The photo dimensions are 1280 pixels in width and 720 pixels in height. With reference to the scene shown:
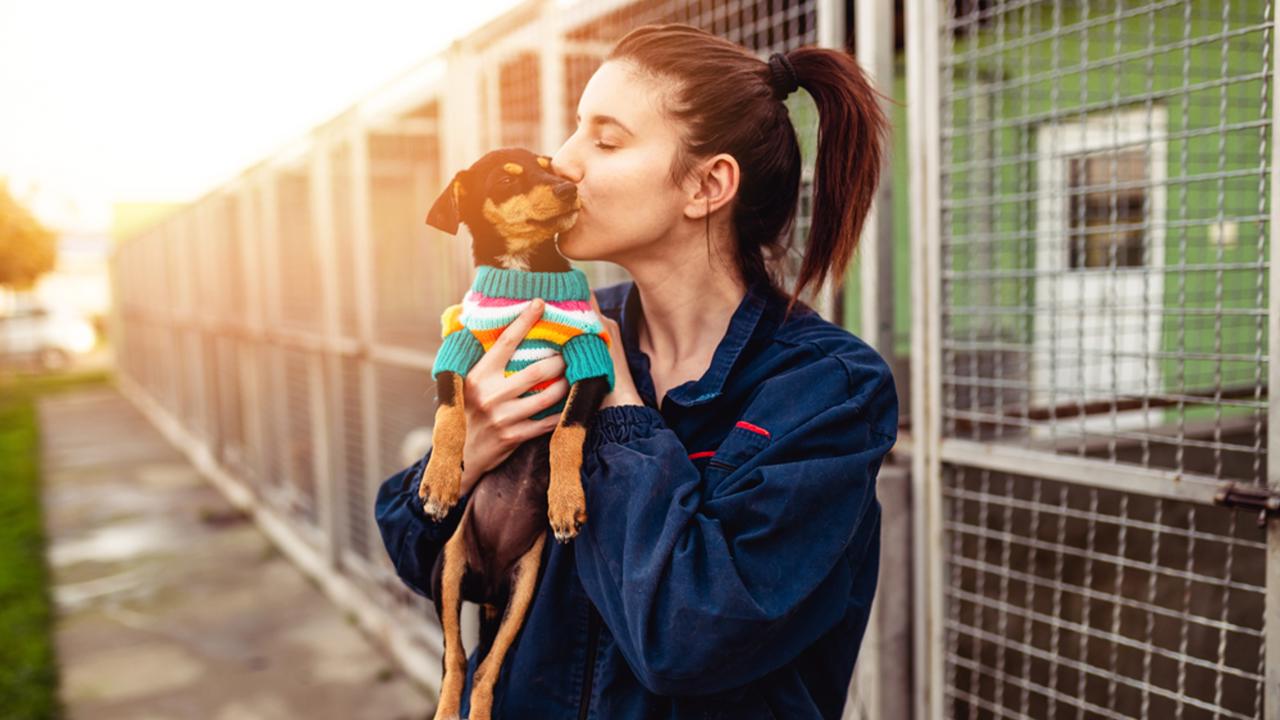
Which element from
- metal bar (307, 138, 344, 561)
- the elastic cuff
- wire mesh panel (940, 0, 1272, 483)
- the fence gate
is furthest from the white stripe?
metal bar (307, 138, 344, 561)

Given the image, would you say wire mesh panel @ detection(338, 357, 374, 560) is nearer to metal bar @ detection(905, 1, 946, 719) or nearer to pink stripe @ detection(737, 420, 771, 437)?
metal bar @ detection(905, 1, 946, 719)

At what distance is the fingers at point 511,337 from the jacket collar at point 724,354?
0.24 metres

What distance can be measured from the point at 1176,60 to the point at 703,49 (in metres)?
6.38

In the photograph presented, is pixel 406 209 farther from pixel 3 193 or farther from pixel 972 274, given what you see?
pixel 3 193

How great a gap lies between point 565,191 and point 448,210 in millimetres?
226

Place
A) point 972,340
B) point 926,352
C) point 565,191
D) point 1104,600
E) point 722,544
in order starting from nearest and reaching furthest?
point 722,544
point 565,191
point 926,352
point 1104,600
point 972,340

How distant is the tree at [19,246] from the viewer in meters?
25.6

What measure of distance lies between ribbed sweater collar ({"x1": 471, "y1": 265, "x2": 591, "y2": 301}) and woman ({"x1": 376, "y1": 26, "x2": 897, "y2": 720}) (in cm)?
4

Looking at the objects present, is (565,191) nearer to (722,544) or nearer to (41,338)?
(722,544)

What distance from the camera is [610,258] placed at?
151 centimetres

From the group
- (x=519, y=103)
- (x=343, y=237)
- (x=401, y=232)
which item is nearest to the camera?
(x=519, y=103)

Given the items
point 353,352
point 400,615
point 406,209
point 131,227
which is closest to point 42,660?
point 400,615

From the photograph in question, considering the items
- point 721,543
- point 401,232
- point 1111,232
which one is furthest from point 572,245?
point 401,232

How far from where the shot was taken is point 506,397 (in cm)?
143
